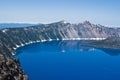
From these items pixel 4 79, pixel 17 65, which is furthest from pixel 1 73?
pixel 17 65

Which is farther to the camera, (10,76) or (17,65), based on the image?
(17,65)

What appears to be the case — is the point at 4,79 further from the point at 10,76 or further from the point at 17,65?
the point at 17,65

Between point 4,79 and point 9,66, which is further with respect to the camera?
point 9,66

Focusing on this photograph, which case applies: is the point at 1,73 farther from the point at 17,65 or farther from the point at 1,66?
the point at 17,65

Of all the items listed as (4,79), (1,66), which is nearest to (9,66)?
(1,66)

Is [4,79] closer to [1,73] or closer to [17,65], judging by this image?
[1,73]

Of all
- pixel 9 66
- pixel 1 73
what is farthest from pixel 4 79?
pixel 9 66

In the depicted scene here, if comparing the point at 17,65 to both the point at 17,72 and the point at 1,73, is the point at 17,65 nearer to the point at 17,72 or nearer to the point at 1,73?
the point at 17,72
